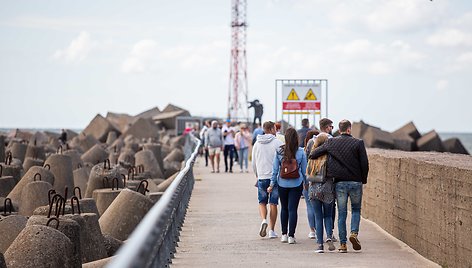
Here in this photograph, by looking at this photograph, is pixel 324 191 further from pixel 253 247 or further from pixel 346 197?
pixel 253 247

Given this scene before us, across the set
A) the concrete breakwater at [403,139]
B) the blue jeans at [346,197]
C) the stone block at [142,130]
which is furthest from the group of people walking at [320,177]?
the stone block at [142,130]

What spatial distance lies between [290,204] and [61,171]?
1237 centimetres

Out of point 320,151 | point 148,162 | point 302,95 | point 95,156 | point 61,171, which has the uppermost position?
point 302,95

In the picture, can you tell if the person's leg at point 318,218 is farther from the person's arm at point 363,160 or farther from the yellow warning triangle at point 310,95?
the yellow warning triangle at point 310,95

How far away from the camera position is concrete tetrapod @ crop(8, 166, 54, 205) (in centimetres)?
2156

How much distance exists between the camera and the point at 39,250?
36.2ft

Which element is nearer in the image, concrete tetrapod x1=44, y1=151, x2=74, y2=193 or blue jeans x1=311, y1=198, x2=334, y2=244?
blue jeans x1=311, y1=198, x2=334, y2=244

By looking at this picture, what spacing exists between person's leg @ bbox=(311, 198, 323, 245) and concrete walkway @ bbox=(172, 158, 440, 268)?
0.65ft

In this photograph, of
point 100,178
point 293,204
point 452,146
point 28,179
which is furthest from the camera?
point 452,146

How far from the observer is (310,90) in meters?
26.3

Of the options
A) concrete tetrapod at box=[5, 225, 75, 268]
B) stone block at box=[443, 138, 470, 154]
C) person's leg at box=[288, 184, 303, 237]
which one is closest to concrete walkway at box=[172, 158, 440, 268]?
person's leg at box=[288, 184, 303, 237]

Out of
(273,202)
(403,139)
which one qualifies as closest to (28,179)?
(273,202)

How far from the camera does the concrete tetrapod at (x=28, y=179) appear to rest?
2156 centimetres

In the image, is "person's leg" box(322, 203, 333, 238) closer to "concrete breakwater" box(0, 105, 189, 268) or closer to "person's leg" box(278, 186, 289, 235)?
"person's leg" box(278, 186, 289, 235)
